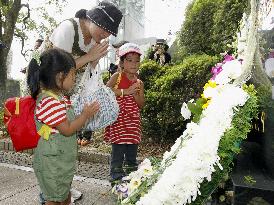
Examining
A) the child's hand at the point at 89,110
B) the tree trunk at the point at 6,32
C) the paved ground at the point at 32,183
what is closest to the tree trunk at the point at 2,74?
the tree trunk at the point at 6,32

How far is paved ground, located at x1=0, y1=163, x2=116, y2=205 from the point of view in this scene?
12.7ft

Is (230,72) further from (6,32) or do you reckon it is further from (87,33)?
(6,32)

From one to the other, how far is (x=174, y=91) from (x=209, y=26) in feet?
8.31

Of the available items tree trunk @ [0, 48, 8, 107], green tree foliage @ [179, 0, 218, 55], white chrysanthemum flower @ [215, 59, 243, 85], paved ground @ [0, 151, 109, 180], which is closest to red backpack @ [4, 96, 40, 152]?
white chrysanthemum flower @ [215, 59, 243, 85]

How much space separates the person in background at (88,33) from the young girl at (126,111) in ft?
2.60

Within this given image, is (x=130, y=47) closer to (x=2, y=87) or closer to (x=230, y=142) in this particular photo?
(x=230, y=142)

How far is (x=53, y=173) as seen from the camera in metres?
2.54

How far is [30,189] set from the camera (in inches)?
168

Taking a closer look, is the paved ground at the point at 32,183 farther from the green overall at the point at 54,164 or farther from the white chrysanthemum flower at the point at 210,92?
the white chrysanthemum flower at the point at 210,92

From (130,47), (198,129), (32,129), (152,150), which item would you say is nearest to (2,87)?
(152,150)

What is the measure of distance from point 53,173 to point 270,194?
146cm

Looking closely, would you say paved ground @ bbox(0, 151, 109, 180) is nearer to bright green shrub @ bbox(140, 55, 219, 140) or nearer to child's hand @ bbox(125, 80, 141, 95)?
bright green shrub @ bbox(140, 55, 219, 140)

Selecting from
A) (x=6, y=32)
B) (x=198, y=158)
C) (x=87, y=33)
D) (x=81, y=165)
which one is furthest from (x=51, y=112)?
(x=6, y=32)

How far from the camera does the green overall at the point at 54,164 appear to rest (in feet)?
8.34
